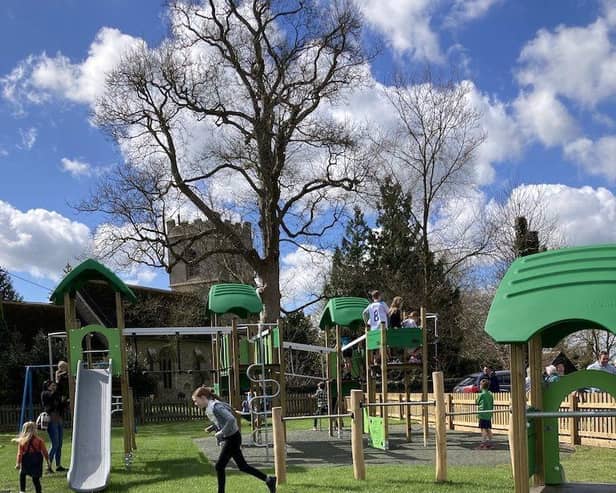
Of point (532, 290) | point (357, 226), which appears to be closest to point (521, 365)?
point (532, 290)

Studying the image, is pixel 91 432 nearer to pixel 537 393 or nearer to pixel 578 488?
pixel 537 393

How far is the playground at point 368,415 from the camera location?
682cm

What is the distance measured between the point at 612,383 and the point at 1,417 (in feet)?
80.1

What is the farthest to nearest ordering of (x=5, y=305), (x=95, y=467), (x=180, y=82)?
(x=5, y=305) → (x=180, y=82) → (x=95, y=467)

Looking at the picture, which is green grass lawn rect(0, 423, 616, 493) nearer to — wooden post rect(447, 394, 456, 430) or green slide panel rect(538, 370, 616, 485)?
green slide panel rect(538, 370, 616, 485)

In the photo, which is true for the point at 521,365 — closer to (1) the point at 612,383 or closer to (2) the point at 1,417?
(1) the point at 612,383

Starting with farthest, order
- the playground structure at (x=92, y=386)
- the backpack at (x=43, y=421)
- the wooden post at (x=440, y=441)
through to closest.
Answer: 1. the backpack at (x=43, y=421)
2. the playground structure at (x=92, y=386)
3. the wooden post at (x=440, y=441)

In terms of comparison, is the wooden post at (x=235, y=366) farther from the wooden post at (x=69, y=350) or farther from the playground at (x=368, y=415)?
the wooden post at (x=69, y=350)

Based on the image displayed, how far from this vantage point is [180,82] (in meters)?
29.8

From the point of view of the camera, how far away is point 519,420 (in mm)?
6980

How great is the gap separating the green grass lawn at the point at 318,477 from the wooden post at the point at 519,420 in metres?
2.68

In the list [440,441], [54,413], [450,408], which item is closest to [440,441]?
[440,441]

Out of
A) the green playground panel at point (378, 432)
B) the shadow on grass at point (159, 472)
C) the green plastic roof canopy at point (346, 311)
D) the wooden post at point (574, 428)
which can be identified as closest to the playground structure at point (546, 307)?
the green playground panel at point (378, 432)

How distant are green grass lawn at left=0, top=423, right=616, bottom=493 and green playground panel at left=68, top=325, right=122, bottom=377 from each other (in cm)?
194
